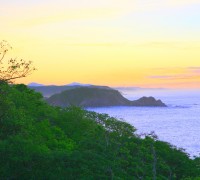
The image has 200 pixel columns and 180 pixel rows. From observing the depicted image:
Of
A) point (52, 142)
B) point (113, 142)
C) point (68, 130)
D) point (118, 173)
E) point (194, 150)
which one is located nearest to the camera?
point (118, 173)

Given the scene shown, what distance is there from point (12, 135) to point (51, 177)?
6640 millimetres

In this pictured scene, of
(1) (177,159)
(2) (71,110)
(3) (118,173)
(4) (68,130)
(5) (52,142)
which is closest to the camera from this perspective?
(3) (118,173)

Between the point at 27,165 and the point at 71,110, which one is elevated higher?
the point at 71,110

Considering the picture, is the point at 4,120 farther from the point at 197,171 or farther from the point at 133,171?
the point at 197,171

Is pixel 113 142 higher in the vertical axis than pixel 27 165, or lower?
higher

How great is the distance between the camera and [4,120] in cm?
4572

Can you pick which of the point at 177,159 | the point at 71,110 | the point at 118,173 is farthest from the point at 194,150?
the point at 118,173

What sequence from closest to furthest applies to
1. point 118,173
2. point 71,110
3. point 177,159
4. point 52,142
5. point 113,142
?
point 118,173 → point 113,142 → point 177,159 → point 52,142 → point 71,110

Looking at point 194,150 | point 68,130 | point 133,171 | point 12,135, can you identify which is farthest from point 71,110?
point 194,150

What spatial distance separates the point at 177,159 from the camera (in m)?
48.1

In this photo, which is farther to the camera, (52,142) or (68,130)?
(68,130)

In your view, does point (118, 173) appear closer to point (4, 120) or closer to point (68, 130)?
point (4, 120)

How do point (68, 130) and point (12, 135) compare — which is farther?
point (68, 130)

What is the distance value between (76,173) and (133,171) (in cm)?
559
